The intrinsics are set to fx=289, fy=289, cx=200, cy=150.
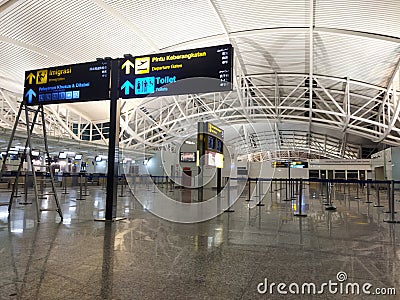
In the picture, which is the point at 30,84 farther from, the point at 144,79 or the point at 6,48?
the point at 6,48

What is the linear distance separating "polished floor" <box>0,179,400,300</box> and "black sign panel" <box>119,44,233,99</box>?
270 centimetres

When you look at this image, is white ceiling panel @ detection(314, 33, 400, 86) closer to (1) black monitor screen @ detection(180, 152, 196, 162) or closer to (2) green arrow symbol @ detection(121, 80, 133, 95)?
(1) black monitor screen @ detection(180, 152, 196, 162)

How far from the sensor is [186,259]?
10.5 feet

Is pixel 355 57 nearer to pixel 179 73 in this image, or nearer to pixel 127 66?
pixel 179 73

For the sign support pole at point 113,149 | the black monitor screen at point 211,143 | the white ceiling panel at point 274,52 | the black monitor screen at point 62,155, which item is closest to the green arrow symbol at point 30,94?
the sign support pole at point 113,149

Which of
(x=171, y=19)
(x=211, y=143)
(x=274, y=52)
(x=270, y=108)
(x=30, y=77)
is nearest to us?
(x=30, y=77)

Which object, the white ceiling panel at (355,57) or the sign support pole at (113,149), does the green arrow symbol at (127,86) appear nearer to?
the sign support pole at (113,149)

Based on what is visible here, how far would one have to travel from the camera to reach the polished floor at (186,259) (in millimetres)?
2350

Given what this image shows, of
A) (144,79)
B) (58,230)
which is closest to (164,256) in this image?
(58,230)

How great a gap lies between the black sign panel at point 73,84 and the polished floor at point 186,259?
2731 mm

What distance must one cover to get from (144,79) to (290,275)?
478 centimetres

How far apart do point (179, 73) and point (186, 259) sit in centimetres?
386

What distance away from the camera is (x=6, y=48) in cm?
1862

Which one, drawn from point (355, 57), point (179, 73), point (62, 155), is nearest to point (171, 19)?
point (179, 73)
